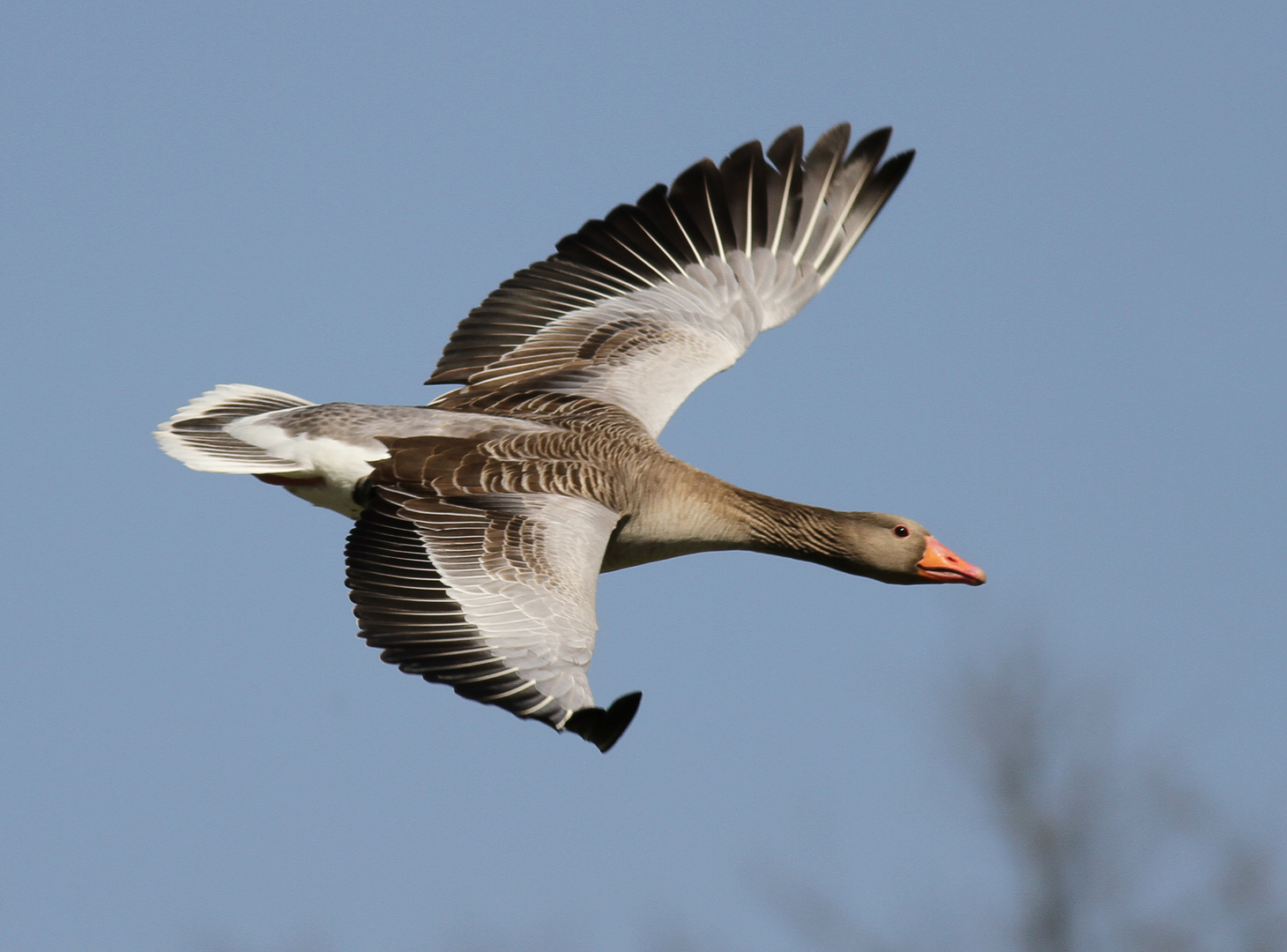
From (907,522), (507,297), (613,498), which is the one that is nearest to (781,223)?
(507,297)

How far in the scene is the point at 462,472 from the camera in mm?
9094

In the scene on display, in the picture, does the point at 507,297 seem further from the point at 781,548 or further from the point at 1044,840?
the point at 1044,840

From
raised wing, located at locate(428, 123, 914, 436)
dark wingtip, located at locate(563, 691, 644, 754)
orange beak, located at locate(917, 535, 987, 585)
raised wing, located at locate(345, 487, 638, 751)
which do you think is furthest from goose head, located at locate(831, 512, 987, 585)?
dark wingtip, located at locate(563, 691, 644, 754)

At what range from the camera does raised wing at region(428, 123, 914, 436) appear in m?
11.6

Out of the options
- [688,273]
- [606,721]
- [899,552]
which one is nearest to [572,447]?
[899,552]

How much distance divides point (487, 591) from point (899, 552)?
3.25 m

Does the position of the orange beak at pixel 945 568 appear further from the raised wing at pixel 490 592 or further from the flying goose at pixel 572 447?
the raised wing at pixel 490 592

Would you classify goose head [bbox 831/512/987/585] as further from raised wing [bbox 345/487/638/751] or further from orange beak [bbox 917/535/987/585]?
raised wing [bbox 345/487/638/751]

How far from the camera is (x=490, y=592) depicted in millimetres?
8320

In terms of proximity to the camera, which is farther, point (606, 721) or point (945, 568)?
point (945, 568)

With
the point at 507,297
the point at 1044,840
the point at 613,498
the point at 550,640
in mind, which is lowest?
the point at 1044,840

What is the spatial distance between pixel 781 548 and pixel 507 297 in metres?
3.23

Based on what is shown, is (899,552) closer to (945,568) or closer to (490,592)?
(945,568)

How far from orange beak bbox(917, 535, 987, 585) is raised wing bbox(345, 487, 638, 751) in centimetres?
241
